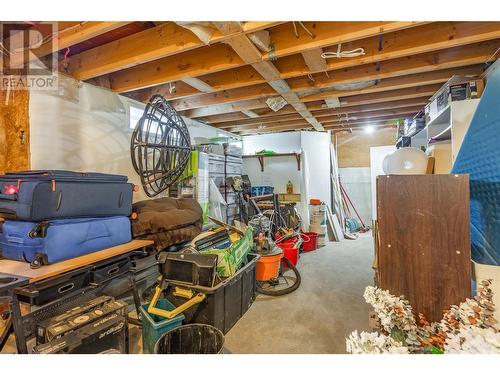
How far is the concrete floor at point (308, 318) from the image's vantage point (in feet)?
6.16

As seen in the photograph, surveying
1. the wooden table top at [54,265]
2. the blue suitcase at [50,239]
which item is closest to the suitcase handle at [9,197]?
the blue suitcase at [50,239]

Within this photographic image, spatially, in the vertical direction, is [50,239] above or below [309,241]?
above

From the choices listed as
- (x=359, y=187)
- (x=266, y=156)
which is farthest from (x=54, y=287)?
(x=359, y=187)

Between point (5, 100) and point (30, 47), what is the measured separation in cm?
56

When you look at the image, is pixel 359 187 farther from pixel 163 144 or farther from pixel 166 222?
pixel 166 222

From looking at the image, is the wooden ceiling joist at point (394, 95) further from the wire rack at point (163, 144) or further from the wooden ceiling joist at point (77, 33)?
the wooden ceiling joist at point (77, 33)

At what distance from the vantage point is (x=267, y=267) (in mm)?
2879

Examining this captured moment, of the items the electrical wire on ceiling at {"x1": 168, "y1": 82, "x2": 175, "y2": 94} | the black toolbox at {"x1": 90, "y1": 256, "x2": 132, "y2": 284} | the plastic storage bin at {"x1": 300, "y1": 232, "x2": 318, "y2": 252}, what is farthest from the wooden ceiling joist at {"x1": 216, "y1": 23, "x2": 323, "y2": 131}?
the plastic storage bin at {"x1": 300, "y1": 232, "x2": 318, "y2": 252}

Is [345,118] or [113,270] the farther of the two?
Result: [345,118]

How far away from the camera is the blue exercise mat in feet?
4.38

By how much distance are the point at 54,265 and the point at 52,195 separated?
0.43 m

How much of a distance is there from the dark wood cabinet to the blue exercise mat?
9.8 inches

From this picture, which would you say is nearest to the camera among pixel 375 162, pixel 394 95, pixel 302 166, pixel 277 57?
pixel 277 57
